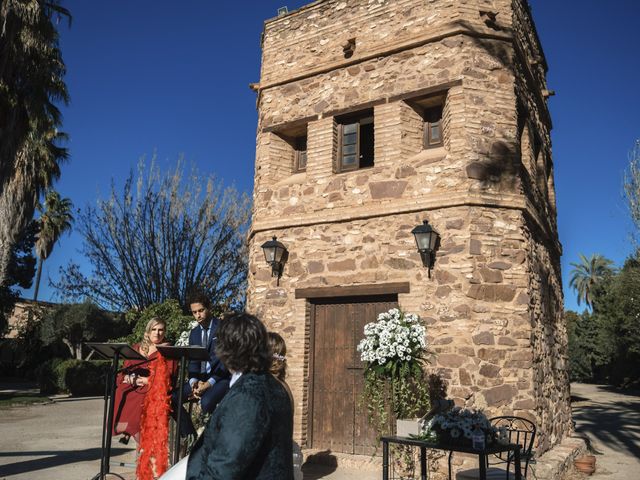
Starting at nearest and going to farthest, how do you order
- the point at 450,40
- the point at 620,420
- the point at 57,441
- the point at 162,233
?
the point at 450,40 < the point at 57,441 < the point at 620,420 < the point at 162,233

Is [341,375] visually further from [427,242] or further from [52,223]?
[52,223]

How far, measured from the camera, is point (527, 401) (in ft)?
22.5

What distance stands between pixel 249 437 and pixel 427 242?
546 cm

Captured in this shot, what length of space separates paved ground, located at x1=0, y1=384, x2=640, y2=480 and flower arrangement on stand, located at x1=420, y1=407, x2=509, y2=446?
2.23m

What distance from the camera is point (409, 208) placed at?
774 centimetres

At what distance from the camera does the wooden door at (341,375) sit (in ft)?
24.9

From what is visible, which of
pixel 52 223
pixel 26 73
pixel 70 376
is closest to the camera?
pixel 26 73

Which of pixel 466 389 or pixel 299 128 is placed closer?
pixel 466 389

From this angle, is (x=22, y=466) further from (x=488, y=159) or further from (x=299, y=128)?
(x=488, y=159)

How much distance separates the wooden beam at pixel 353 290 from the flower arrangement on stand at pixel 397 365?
0.77 metres

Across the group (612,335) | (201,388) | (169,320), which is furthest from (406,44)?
(612,335)

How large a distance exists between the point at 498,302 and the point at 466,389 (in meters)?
1.25

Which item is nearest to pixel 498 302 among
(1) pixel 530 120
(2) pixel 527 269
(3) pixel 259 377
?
(2) pixel 527 269

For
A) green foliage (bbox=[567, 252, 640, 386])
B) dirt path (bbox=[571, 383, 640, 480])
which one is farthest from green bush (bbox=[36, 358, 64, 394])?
green foliage (bbox=[567, 252, 640, 386])
